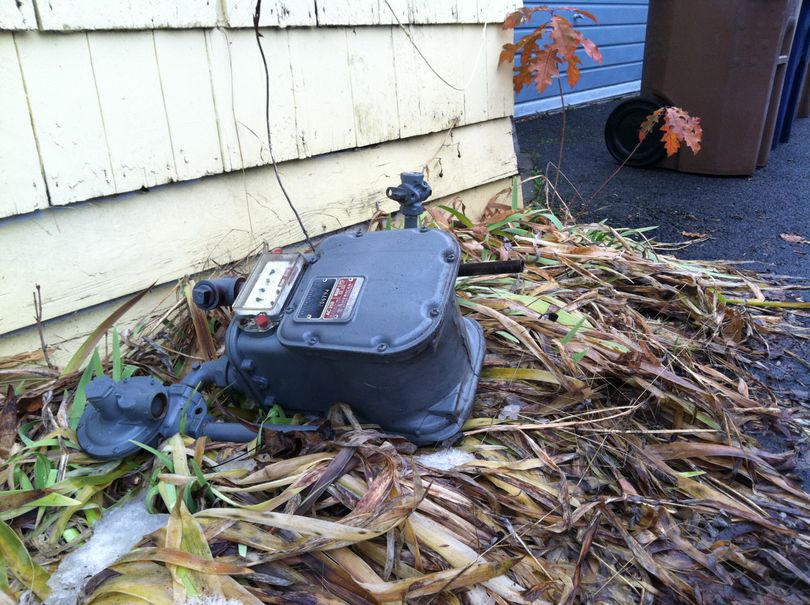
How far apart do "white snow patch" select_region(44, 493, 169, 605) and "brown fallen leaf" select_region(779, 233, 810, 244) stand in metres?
3.41

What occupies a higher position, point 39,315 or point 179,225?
point 179,225

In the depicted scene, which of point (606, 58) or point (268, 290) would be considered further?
point (606, 58)

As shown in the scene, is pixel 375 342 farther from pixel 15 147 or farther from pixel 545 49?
pixel 545 49

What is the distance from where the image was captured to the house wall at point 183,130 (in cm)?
166

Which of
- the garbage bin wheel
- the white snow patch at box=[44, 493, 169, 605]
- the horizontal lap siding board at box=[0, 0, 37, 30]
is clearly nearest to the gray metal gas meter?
the white snow patch at box=[44, 493, 169, 605]

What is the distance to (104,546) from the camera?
4.16ft

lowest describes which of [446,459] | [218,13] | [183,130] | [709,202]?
[709,202]

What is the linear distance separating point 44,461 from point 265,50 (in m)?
1.46

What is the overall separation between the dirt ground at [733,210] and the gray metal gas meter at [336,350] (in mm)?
1013

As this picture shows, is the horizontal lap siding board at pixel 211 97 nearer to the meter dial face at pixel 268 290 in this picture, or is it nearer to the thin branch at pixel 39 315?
the thin branch at pixel 39 315

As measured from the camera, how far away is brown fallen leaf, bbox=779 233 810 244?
3.33m

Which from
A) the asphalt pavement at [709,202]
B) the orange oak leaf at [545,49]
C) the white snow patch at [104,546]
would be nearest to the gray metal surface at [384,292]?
the white snow patch at [104,546]

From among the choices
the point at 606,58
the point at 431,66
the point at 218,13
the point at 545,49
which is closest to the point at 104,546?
the point at 218,13

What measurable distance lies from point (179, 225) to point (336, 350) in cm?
98
